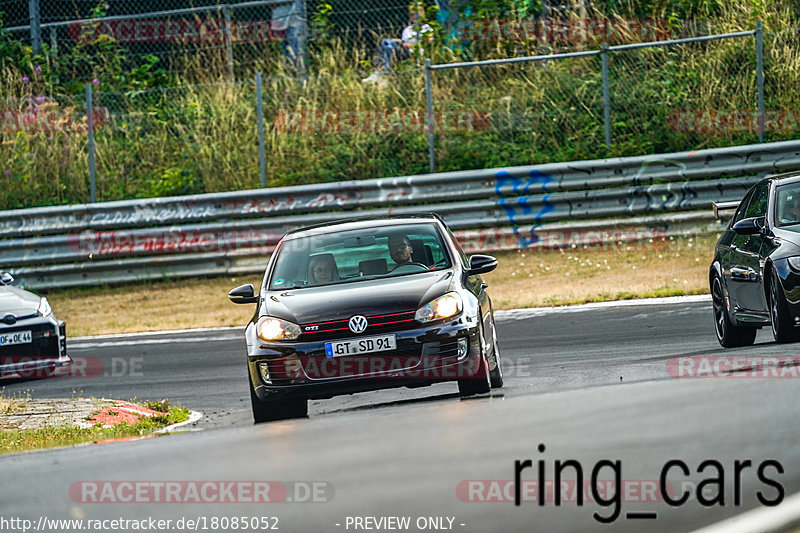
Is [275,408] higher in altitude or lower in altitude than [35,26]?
lower

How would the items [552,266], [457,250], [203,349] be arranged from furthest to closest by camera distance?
[552,266], [203,349], [457,250]

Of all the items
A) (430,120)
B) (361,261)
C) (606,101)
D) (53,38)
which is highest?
(53,38)

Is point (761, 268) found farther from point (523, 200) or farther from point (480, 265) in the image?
point (523, 200)

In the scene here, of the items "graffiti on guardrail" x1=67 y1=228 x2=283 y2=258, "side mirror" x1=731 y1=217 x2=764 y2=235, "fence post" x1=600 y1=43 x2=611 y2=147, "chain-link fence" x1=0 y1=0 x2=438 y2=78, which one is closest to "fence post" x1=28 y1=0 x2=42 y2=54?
"chain-link fence" x1=0 y1=0 x2=438 y2=78

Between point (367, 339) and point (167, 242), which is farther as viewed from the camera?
point (167, 242)

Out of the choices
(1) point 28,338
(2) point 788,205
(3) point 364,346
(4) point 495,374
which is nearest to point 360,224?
(4) point 495,374

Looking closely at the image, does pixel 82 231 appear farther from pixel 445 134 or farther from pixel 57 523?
pixel 57 523

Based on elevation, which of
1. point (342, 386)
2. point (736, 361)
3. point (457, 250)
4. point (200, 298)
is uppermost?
point (736, 361)

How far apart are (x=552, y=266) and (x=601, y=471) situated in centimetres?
1532

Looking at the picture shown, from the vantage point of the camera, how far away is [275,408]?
7836 mm

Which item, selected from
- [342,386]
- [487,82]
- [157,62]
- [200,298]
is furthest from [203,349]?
[157,62]

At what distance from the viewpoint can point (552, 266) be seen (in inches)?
654

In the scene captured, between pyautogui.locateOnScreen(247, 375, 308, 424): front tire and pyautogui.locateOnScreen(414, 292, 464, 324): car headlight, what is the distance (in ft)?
3.38

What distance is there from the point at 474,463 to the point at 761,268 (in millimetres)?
7152
